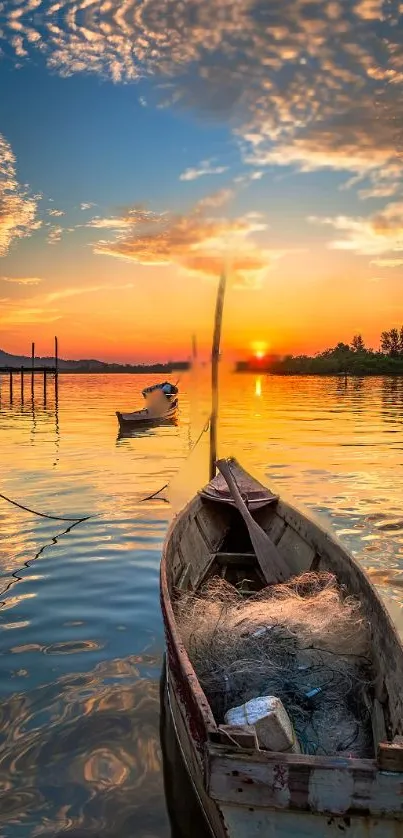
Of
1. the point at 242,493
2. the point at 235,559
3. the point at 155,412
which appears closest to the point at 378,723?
the point at 235,559

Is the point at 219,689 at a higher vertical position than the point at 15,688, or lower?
higher

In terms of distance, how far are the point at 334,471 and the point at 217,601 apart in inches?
579

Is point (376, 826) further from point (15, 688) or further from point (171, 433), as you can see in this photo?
point (171, 433)

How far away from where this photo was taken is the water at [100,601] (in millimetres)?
5242

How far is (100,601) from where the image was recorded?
9289 mm

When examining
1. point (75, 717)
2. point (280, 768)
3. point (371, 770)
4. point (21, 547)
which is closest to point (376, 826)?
point (371, 770)

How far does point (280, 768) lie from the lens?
3.47 metres

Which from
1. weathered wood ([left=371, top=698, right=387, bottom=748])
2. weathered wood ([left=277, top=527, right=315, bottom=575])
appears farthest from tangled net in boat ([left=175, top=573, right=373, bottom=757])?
weathered wood ([left=277, top=527, right=315, bottom=575])

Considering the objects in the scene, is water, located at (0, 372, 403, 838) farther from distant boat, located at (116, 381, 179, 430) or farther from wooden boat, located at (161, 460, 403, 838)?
distant boat, located at (116, 381, 179, 430)

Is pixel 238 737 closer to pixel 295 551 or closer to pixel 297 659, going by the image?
pixel 297 659

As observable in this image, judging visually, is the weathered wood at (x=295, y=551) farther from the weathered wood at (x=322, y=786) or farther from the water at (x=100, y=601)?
the weathered wood at (x=322, y=786)

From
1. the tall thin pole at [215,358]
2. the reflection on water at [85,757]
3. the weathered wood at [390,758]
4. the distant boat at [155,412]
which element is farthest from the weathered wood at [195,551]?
the distant boat at [155,412]

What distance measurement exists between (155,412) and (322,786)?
37582 millimetres

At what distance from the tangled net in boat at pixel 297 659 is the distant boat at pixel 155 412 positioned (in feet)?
94.3
